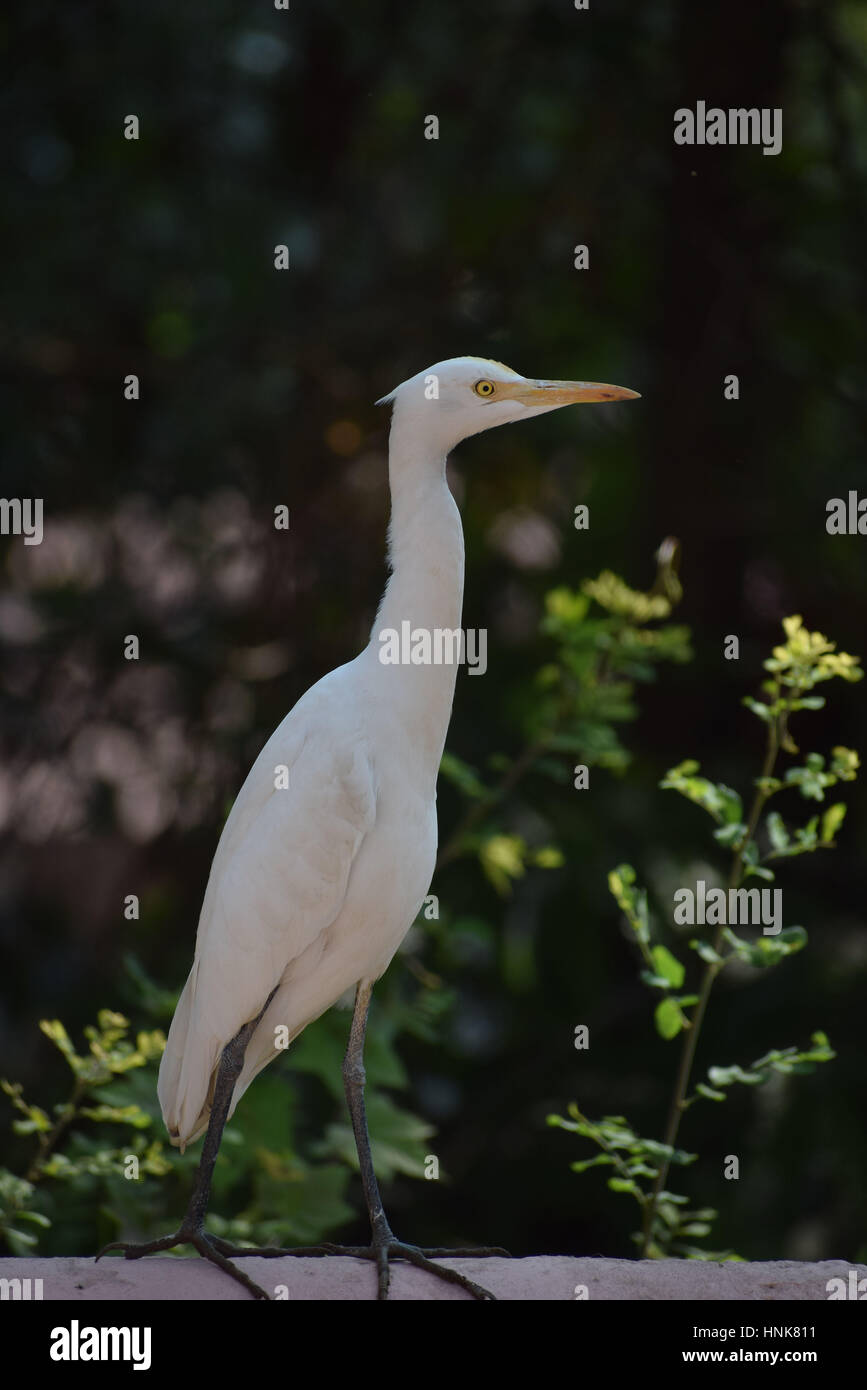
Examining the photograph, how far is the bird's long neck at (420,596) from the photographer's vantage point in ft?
9.38

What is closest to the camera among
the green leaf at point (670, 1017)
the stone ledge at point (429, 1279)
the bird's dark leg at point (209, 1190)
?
the stone ledge at point (429, 1279)

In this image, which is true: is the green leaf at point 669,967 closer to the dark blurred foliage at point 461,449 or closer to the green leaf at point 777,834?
the green leaf at point 777,834

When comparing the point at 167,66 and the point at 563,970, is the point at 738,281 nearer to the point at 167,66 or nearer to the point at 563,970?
the point at 167,66

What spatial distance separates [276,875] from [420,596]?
62 cm

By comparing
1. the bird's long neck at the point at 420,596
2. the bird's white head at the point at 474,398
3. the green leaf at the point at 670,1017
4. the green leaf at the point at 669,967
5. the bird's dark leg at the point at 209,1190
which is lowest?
the bird's dark leg at the point at 209,1190

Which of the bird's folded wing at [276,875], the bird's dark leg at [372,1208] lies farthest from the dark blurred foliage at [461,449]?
the bird's folded wing at [276,875]

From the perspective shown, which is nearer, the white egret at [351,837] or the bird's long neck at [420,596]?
the white egret at [351,837]

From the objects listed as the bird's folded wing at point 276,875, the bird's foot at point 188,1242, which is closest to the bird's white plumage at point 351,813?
the bird's folded wing at point 276,875

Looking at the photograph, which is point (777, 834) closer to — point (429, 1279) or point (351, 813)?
point (351, 813)

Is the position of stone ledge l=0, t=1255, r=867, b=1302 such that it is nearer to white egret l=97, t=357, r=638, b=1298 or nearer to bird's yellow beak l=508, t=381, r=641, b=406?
white egret l=97, t=357, r=638, b=1298

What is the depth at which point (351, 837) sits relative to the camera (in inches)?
108

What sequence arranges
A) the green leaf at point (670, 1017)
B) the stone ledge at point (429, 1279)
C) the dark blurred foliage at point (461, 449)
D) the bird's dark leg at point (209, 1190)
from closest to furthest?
1. the stone ledge at point (429, 1279)
2. the bird's dark leg at point (209, 1190)
3. the green leaf at point (670, 1017)
4. the dark blurred foliage at point (461, 449)

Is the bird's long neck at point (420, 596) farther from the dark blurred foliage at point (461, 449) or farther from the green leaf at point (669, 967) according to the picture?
the dark blurred foliage at point (461, 449)

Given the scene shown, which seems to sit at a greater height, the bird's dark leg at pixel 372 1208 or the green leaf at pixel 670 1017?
the green leaf at pixel 670 1017
